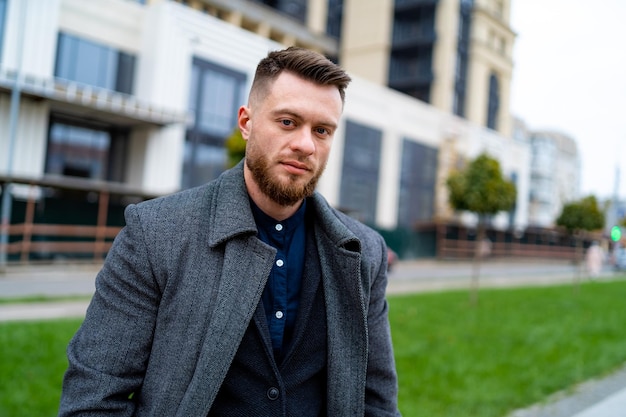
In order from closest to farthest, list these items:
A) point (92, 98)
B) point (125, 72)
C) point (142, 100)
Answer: point (92, 98) → point (142, 100) → point (125, 72)

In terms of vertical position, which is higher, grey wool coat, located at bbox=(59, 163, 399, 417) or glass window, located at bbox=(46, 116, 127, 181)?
glass window, located at bbox=(46, 116, 127, 181)

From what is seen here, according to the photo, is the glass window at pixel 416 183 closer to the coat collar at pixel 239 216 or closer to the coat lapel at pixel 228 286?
the coat collar at pixel 239 216

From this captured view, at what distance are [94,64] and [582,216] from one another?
63.7ft

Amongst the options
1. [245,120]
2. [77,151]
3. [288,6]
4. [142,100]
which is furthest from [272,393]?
[288,6]

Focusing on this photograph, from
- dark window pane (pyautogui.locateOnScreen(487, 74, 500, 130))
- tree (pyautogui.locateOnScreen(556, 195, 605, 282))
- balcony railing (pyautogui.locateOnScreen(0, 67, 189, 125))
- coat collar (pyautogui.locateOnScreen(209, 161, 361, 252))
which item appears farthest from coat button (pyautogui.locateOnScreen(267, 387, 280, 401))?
dark window pane (pyautogui.locateOnScreen(487, 74, 500, 130))

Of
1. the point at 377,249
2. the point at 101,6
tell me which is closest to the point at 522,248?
the point at 101,6

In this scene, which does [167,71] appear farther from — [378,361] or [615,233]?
[378,361]

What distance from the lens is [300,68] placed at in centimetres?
188

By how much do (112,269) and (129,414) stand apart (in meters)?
0.48

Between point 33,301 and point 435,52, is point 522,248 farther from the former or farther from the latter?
point 33,301

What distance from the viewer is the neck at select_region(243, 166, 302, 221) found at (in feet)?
6.62

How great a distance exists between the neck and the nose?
0.21 m

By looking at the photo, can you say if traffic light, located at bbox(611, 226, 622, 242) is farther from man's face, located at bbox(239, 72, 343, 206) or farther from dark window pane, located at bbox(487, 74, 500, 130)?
dark window pane, located at bbox(487, 74, 500, 130)

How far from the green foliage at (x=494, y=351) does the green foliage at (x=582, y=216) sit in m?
6.24
